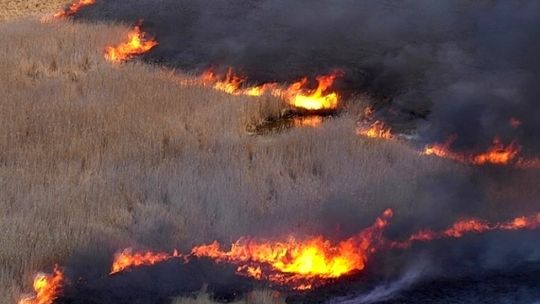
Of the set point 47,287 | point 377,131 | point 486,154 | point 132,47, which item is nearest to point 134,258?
point 47,287

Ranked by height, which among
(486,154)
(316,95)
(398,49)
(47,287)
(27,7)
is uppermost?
(398,49)

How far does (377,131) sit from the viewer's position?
9094mm

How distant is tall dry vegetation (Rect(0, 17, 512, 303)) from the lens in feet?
19.5

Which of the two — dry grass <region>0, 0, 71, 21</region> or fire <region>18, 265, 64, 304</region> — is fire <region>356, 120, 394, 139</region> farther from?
dry grass <region>0, 0, 71, 21</region>

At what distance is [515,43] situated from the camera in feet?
33.6

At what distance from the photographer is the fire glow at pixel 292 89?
33.9 feet

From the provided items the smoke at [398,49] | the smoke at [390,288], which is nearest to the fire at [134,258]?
the smoke at [390,288]

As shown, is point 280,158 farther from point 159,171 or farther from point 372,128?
point 372,128

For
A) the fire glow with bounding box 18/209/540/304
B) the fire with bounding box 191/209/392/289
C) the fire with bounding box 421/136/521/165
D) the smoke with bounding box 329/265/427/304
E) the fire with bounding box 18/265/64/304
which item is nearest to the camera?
the fire with bounding box 18/265/64/304

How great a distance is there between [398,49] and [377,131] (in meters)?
2.62

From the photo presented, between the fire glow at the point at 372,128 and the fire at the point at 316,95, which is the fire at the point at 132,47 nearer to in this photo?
the fire at the point at 316,95

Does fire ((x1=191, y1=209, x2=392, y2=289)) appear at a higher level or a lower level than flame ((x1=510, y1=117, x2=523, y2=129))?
lower

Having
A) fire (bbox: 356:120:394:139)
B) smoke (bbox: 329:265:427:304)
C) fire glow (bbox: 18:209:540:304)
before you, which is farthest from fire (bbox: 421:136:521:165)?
smoke (bbox: 329:265:427:304)

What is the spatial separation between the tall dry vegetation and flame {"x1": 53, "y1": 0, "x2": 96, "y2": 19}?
467 cm
